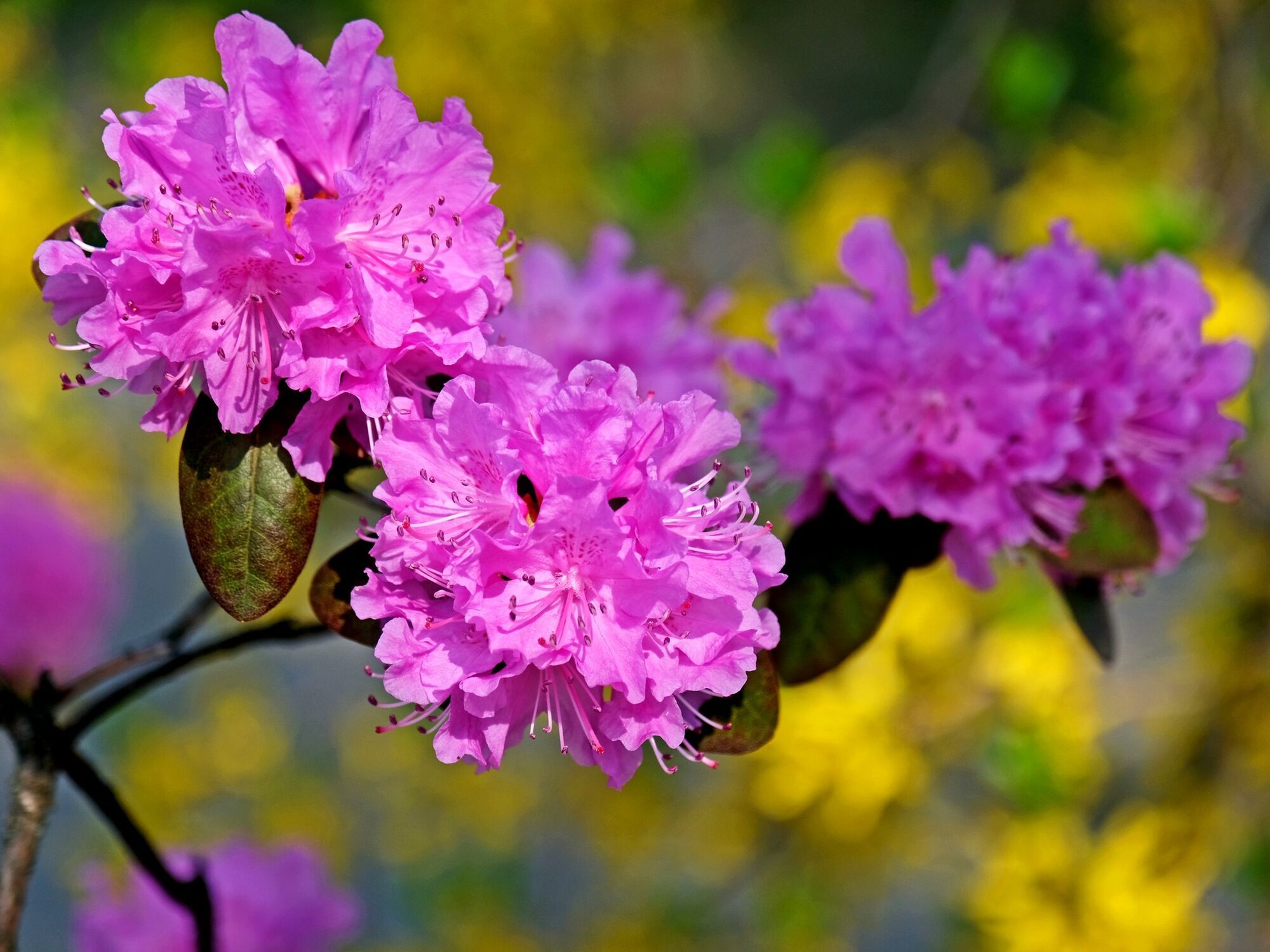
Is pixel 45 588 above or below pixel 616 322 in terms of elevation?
below

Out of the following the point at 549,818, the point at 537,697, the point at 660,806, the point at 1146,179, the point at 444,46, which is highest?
the point at 1146,179

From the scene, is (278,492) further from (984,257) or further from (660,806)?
(660,806)

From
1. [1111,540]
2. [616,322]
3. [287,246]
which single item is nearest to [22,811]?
[287,246]

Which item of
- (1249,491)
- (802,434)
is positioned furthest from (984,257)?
(1249,491)

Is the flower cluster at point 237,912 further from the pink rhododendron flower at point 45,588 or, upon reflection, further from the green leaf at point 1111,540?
the pink rhododendron flower at point 45,588

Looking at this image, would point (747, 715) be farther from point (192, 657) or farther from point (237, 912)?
point (237, 912)

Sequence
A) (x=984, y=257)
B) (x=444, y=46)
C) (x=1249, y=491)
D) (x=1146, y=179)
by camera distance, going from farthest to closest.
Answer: (x=444, y=46) < (x=1146, y=179) < (x=1249, y=491) < (x=984, y=257)

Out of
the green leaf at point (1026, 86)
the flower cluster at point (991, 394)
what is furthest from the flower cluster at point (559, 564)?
the green leaf at point (1026, 86)
